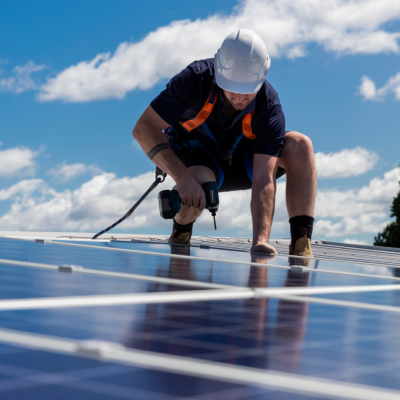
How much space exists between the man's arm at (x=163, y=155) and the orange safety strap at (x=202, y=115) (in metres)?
0.24

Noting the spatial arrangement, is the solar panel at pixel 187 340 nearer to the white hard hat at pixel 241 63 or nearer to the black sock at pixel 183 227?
the white hard hat at pixel 241 63

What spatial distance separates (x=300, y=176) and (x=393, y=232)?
64.7 ft

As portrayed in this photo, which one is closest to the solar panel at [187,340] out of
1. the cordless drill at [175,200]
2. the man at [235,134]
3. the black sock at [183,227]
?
the cordless drill at [175,200]

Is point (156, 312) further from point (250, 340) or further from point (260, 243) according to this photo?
point (260, 243)

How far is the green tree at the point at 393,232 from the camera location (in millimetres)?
22359

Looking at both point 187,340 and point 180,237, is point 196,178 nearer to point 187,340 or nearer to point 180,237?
point 180,237

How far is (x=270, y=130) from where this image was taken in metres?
4.39

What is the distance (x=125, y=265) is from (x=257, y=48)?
2569 mm

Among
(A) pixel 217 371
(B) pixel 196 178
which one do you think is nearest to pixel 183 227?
(B) pixel 196 178

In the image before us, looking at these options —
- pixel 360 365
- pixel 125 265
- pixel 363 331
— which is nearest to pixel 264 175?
pixel 125 265

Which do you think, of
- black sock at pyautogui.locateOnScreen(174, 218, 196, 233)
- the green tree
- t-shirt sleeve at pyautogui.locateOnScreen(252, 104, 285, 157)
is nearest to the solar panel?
t-shirt sleeve at pyautogui.locateOnScreen(252, 104, 285, 157)

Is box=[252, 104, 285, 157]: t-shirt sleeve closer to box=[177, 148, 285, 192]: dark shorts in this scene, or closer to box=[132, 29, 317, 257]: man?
box=[132, 29, 317, 257]: man

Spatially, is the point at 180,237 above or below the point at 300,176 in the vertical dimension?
below

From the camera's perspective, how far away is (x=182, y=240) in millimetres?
4977
